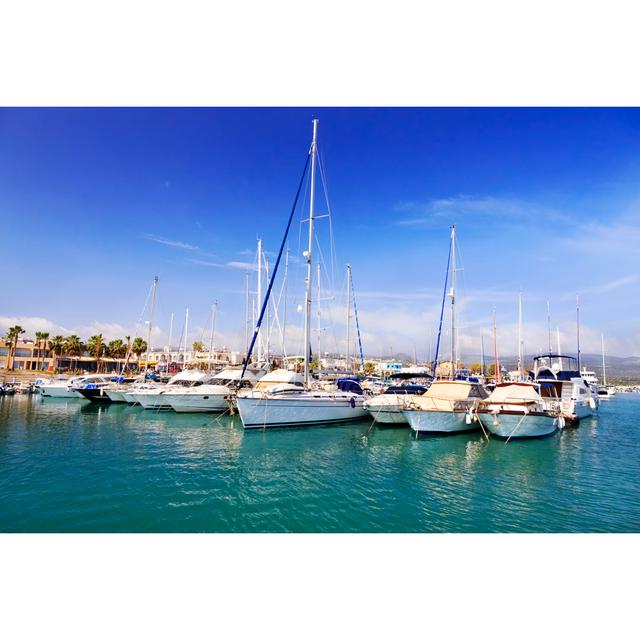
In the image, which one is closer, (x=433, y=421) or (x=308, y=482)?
(x=308, y=482)

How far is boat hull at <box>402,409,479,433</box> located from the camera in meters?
19.9

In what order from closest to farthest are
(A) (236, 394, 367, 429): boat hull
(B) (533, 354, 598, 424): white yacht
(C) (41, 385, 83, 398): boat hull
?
(A) (236, 394, 367, 429): boat hull, (B) (533, 354, 598, 424): white yacht, (C) (41, 385, 83, 398): boat hull

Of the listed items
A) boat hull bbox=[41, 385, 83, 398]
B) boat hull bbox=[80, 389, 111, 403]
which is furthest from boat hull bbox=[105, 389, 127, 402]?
boat hull bbox=[41, 385, 83, 398]

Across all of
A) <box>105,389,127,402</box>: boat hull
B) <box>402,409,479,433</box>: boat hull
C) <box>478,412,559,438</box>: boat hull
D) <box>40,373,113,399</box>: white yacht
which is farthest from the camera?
<box>40,373,113,399</box>: white yacht

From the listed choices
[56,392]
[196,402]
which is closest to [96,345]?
[56,392]

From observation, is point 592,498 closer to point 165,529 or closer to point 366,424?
point 165,529

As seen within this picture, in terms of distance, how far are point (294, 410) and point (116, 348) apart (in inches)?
2239

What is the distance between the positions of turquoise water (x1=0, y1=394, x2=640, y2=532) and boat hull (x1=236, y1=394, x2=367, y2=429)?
2.91ft

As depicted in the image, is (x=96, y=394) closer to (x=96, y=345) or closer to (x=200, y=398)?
(x=200, y=398)

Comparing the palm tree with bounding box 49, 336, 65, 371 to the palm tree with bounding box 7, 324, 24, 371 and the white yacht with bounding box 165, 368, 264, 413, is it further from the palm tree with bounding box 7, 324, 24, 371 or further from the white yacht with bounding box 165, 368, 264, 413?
the white yacht with bounding box 165, 368, 264, 413

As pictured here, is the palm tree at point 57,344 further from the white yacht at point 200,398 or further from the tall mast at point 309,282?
the tall mast at point 309,282

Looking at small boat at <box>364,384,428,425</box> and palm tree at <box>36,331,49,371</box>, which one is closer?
small boat at <box>364,384,428,425</box>

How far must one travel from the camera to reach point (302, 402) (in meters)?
22.1

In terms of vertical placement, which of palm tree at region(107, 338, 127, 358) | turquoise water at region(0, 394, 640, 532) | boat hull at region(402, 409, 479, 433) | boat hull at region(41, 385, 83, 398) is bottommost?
boat hull at region(41, 385, 83, 398)
